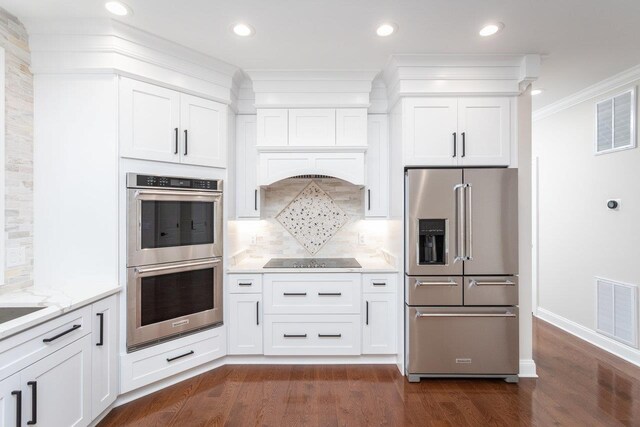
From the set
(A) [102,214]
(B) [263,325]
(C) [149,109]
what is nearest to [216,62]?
(C) [149,109]

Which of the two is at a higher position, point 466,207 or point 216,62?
point 216,62

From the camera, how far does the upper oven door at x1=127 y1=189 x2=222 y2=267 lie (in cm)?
222

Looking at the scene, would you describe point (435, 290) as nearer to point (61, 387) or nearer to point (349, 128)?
point (349, 128)

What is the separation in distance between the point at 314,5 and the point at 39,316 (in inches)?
93.9

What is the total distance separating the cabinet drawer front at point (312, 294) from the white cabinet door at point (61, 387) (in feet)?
4.43

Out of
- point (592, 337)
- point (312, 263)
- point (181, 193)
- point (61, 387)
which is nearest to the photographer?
point (61, 387)

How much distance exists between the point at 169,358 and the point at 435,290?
224 centimetres

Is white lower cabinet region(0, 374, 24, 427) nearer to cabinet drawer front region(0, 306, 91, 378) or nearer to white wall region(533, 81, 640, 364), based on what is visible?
cabinet drawer front region(0, 306, 91, 378)

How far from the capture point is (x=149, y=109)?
2.31 meters

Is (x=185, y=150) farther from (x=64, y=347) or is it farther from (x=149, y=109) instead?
(x=64, y=347)

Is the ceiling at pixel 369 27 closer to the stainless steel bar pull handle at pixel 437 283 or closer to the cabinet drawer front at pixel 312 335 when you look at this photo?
the stainless steel bar pull handle at pixel 437 283

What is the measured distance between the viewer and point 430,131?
2600 millimetres

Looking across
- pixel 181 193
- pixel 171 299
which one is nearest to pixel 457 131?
pixel 181 193

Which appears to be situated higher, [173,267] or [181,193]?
[181,193]
